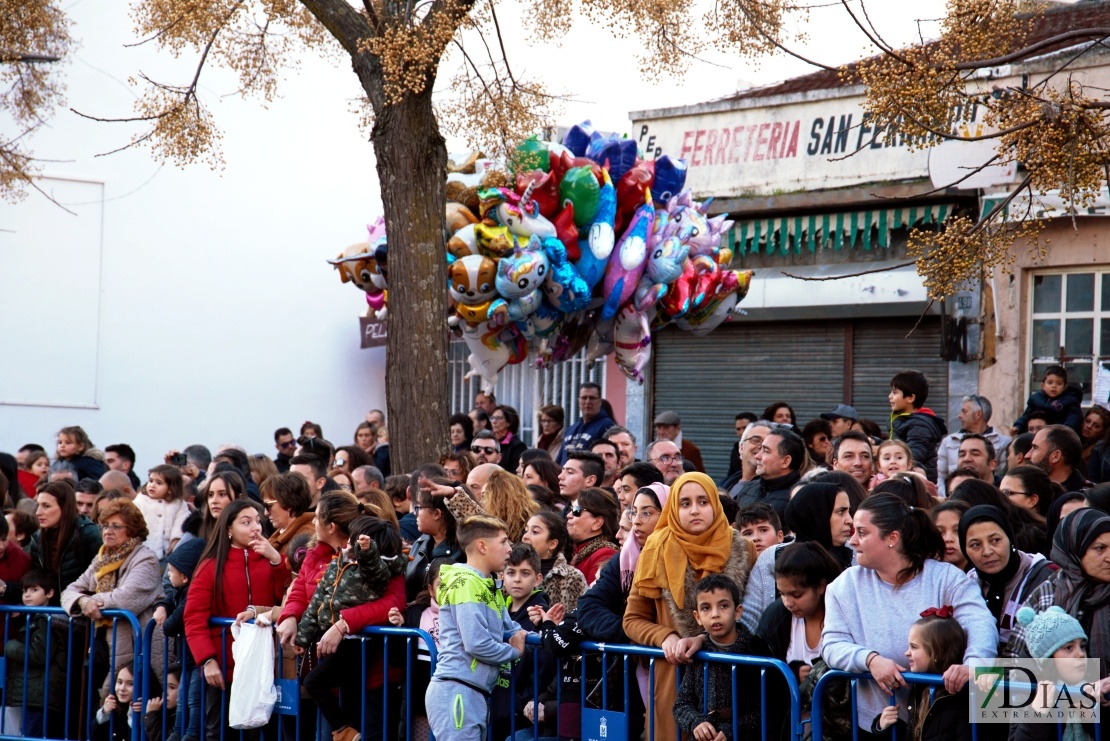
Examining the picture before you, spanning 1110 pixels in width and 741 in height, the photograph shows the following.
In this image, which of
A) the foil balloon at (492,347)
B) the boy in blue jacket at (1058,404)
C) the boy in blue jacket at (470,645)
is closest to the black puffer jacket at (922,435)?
the boy in blue jacket at (1058,404)

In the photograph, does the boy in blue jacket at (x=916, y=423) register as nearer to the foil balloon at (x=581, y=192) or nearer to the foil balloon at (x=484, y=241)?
the foil balloon at (x=581, y=192)

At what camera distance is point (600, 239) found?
11.1 meters

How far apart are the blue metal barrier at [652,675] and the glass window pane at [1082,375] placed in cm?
811

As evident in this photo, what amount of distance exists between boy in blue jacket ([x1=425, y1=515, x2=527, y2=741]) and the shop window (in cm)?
804

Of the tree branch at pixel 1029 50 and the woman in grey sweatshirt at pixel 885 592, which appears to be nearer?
the woman in grey sweatshirt at pixel 885 592

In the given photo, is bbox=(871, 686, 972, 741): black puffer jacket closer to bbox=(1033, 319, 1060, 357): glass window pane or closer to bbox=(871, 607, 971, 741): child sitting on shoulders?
bbox=(871, 607, 971, 741): child sitting on shoulders

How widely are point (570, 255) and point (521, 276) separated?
77 cm

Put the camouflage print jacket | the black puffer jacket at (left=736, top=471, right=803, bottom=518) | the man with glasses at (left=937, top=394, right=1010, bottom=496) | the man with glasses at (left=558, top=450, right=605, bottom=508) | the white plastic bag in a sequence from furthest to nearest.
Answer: the man with glasses at (left=937, top=394, right=1010, bottom=496) → the man with glasses at (left=558, top=450, right=605, bottom=508) → the black puffer jacket at (left=736, top=471, right=803, bottom=518) → the white plastic bag → the camouflage print jacket

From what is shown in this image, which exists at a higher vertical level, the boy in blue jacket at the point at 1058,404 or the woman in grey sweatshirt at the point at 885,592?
the boy in blue jacket at the point at 1058,404

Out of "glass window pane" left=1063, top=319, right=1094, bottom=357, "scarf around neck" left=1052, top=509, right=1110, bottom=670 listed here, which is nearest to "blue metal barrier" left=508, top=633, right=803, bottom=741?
"scarf around neck" left=1052, top=509, right=1110, bottom=670

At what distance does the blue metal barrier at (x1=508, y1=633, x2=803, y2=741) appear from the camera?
200 inches

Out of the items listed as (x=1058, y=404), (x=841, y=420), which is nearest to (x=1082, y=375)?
(x=1058, y=404)

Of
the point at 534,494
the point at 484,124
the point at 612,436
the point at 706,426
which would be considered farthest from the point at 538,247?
the point at 706,426

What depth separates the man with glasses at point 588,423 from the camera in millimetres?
10984
